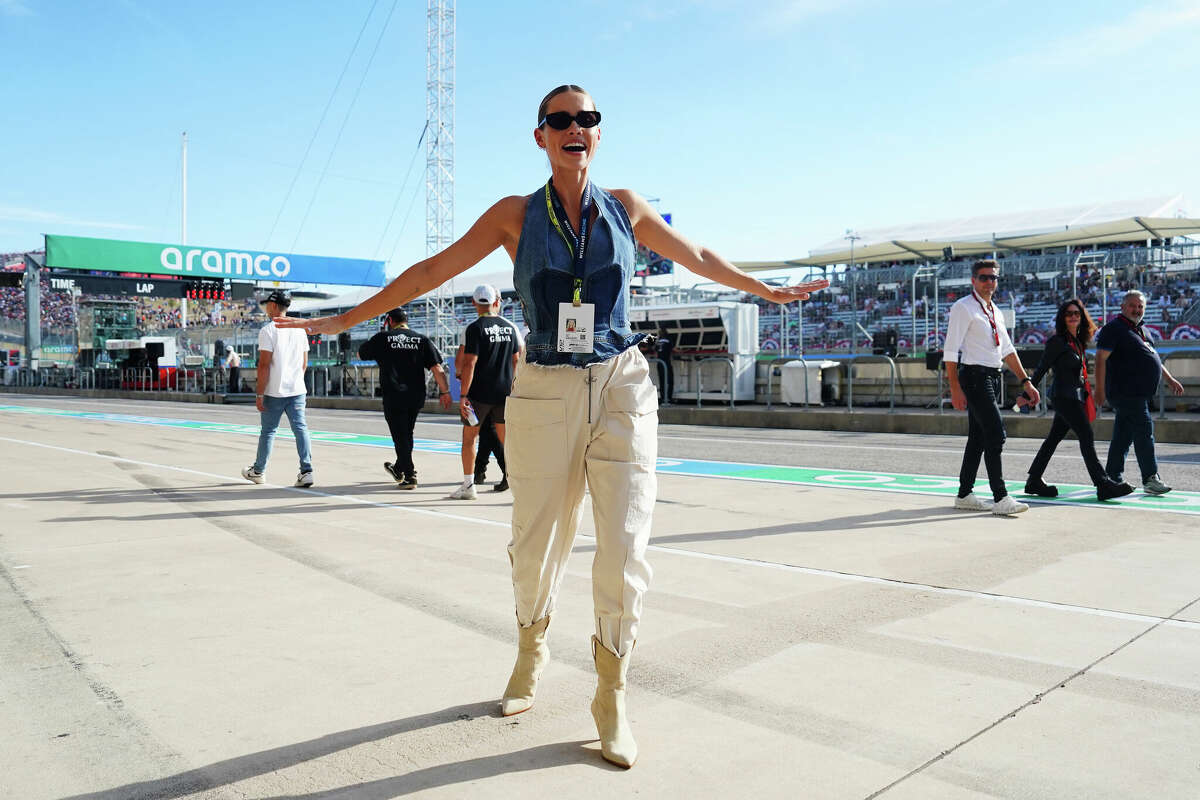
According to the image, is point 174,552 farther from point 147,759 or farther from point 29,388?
point 29,388

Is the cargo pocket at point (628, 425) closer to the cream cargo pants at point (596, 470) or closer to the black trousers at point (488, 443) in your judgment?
the cream cargo pants at point (596, 470)

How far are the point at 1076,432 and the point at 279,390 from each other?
22.8 feet

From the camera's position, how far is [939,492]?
8.32 meters

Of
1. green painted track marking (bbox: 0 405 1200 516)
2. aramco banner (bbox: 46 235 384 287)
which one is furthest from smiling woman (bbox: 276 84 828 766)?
aramco banner (bbox: 46 235 384 287)

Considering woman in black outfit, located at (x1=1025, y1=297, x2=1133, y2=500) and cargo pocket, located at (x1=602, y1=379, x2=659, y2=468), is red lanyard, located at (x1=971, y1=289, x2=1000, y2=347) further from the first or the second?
cargo pocket, located at (x1=602, y1=379, x2=659, y2=468)

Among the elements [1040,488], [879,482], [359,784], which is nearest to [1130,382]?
[1040,488]

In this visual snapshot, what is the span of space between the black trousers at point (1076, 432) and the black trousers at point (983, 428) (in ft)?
2.81

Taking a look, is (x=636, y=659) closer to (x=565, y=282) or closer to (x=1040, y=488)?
(x=565, y=282)

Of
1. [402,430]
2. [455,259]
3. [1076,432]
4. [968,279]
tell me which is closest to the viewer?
[455,259]

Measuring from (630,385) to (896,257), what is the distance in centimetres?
4684

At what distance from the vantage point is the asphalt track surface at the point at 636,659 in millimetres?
2525

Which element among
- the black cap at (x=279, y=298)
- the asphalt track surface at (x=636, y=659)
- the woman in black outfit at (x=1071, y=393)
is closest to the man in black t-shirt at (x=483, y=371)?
the asphalt track surface at (x=636, y=659)

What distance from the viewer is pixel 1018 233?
139 ft

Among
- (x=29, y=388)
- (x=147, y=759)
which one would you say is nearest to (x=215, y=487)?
(x=147, y=759)
